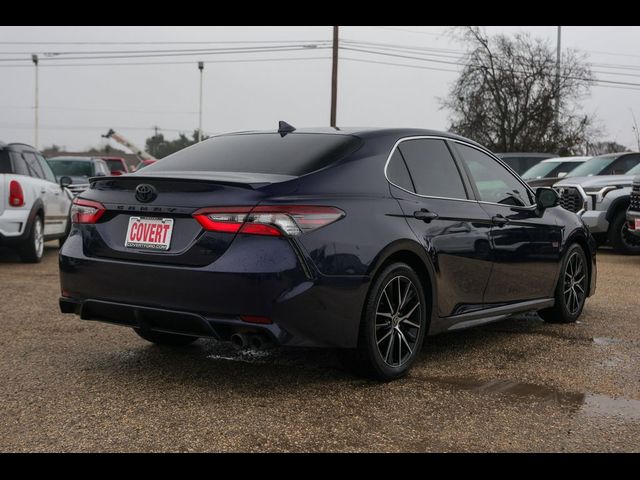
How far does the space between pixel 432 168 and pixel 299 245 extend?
1.55 meters

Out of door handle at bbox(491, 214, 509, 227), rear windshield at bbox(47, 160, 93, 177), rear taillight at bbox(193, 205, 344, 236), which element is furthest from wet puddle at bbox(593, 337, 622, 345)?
rear windshield at bbox(47, 160, 93, 177)

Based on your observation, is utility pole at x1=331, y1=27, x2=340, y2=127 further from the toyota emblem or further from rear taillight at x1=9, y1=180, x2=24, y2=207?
the toyota emblem

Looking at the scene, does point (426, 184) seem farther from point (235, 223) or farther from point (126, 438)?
point (126, 438)

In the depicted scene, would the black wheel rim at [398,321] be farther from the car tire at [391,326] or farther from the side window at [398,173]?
the side window at [398,173]

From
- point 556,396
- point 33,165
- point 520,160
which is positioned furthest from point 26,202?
point 520,160

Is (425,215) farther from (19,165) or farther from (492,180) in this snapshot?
(19,165)

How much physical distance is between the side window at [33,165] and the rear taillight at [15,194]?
70 centimetres

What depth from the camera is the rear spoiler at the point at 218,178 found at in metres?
4.34

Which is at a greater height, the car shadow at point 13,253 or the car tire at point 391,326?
the car tire at point 391,326

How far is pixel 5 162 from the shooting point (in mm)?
10938

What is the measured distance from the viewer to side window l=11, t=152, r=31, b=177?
11117mm

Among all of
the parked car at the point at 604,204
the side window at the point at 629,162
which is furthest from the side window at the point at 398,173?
the side window at the point at 629,162

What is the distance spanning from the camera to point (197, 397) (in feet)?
14.5
